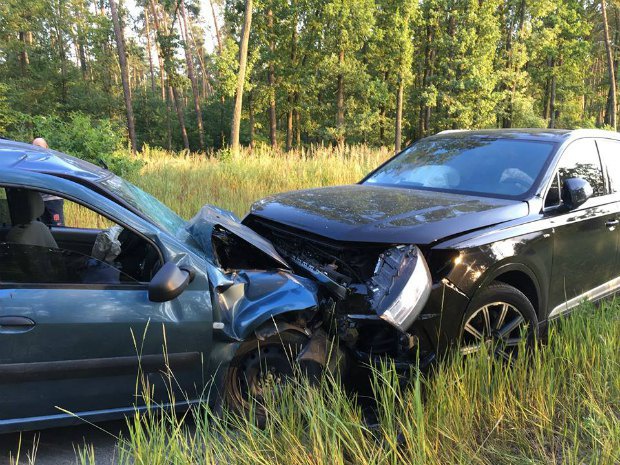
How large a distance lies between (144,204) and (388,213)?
163 cm

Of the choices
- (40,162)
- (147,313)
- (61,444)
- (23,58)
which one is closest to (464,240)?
(147,313)

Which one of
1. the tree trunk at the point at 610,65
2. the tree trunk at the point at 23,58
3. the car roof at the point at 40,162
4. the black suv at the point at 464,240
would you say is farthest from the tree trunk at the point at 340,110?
the car roof at the point at 40,162

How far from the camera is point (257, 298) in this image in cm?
254

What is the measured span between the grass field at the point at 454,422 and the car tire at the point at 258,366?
0.25m

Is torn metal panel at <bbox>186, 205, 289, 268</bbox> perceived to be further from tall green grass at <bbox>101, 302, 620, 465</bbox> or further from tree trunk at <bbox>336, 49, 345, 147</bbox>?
tree trunk at <bbox>336, 49, 345, 147</bbox>

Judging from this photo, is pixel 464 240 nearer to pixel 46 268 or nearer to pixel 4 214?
pixel 46 268

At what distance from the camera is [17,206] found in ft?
9.17

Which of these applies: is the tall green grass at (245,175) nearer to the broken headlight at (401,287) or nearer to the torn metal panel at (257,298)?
the torn metal panel at (257,298)

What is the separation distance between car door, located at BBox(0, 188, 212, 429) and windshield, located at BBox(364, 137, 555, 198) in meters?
2.34

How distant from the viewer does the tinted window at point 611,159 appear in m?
4.00

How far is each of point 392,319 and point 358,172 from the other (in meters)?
7.46

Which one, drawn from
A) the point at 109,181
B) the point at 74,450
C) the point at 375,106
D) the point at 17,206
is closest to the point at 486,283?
the point at 109,181

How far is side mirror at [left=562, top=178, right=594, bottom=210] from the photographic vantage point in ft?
10.4

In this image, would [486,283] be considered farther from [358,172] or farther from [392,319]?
[358,172]
